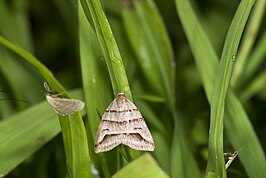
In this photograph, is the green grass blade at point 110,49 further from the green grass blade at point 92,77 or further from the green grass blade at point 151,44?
the green grass blade at point 151,44

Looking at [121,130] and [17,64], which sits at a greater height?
[17,64]

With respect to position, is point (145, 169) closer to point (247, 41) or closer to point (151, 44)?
point (151, 44)

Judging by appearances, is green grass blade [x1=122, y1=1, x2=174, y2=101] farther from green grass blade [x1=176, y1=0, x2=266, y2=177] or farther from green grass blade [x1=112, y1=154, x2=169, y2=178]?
green grass blade [x1=112, y1=154, x2=169, y2=178]

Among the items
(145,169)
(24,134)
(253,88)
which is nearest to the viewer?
(145,169)

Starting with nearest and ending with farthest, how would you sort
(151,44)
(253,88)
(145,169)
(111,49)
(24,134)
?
1. (145,169)
2. (111,49)
3. (24,134)
4. (151,44)
5. (253,88)

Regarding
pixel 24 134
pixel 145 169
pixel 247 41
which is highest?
pixel 247 41

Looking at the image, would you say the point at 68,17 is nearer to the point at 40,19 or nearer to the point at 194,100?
the point at 40,19

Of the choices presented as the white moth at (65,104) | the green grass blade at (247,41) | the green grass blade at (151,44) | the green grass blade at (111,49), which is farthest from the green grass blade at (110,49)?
the green grass blade at (247,41)

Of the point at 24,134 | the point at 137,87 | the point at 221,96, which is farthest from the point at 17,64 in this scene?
the point at 221,96
